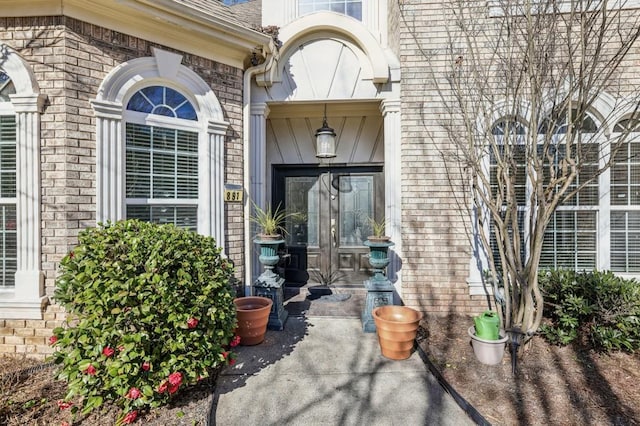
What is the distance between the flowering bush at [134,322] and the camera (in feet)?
6.98

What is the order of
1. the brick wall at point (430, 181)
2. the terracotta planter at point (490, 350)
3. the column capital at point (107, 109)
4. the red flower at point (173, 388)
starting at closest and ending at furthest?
the red flower at point (173, 388), the terracotta planter at point (490, 350), the column capital at point (107, 109), the brick wall at point (430, 181)

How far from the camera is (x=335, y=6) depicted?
16.4ft

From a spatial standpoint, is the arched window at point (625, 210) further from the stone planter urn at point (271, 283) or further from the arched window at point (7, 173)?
the arched window at point (7, 173)

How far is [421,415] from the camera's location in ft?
7.54

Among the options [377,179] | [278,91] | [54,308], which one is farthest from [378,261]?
[54,308]

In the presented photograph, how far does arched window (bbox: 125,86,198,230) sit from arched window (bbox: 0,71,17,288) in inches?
41.1

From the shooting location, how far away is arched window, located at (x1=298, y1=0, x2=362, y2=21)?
16.3ft

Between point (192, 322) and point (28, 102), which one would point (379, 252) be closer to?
point (192, 322)

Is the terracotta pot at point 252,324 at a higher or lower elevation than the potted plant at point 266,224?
lower

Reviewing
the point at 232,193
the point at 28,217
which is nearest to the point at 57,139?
the point at 28,217

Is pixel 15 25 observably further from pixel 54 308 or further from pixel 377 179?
pixel 377 179

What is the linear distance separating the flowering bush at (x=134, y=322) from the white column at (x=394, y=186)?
103 inches

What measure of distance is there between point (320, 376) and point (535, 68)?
355cm

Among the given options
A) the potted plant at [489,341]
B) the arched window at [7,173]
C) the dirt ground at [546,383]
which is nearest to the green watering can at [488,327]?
the potted plant at [489,341]
